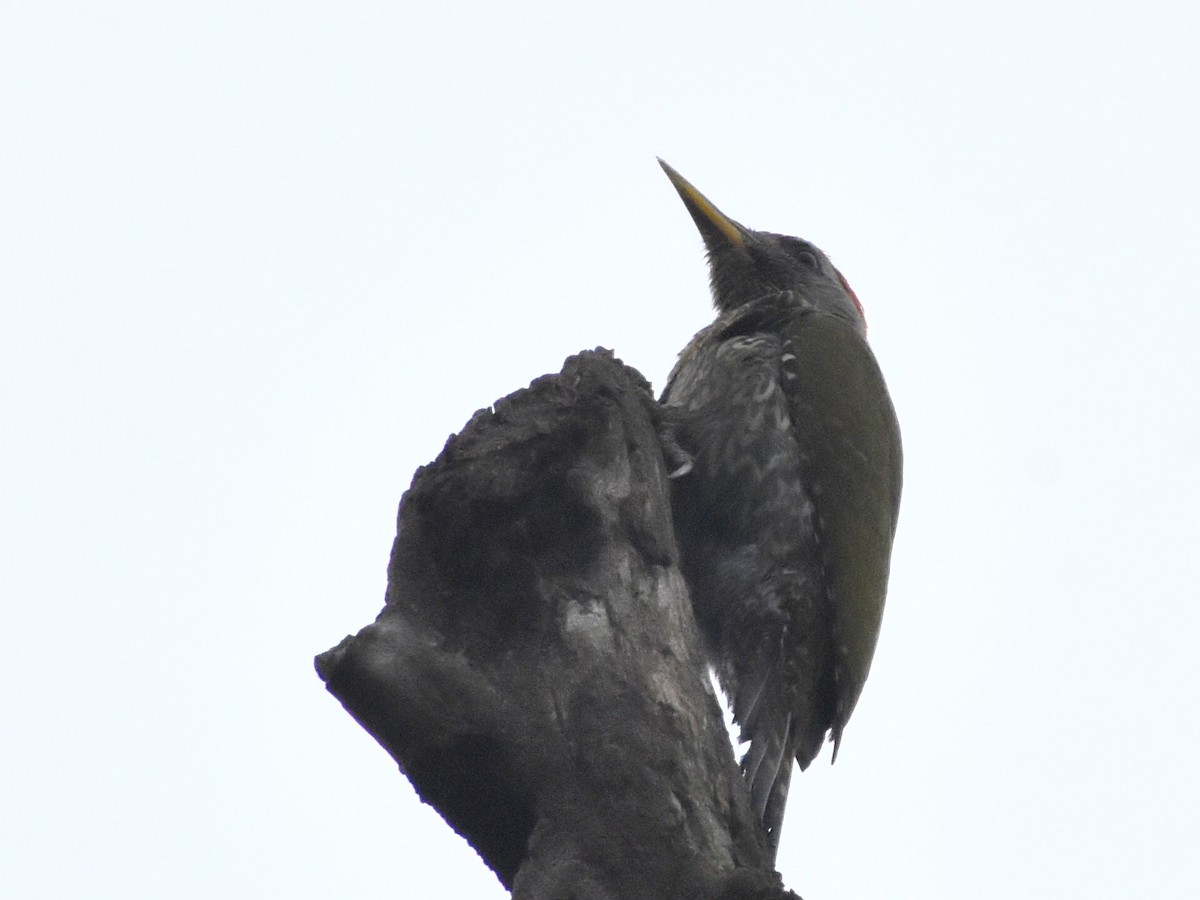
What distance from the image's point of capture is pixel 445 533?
11.8 feet

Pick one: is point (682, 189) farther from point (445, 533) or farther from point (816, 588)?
point (445, 533)

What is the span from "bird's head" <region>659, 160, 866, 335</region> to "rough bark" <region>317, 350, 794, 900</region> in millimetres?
2908

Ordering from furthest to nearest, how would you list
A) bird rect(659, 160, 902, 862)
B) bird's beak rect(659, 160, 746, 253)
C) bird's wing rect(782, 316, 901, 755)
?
1. bird's beak rect(659, 160, 746, 253)
2. bird's wing rect(782, 316, 901, 755)
3. bird rect(659, 160, 902, 862)

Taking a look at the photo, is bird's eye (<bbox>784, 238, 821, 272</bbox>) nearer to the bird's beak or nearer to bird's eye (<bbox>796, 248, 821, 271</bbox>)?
bird's eye (<bbox>796, 248, 821, 271</bbox>)

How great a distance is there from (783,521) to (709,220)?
8.02ft

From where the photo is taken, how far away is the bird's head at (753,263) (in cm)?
677

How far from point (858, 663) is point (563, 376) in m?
1.63

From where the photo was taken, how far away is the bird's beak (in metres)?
6.88

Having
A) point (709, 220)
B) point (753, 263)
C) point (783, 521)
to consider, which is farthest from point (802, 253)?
point (783, 521)

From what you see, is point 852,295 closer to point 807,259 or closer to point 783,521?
point 807,259

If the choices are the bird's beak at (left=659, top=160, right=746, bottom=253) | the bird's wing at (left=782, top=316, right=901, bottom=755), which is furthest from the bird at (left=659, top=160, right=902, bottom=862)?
the bird's beak at (left=659, top=160, right=746, bottom=253)

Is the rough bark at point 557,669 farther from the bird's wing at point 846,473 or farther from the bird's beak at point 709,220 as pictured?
the bird's beak at point 709,220

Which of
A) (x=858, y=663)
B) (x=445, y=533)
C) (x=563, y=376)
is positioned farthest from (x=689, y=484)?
(x=445, y=533)

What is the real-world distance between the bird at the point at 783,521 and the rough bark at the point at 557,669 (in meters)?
0.95
